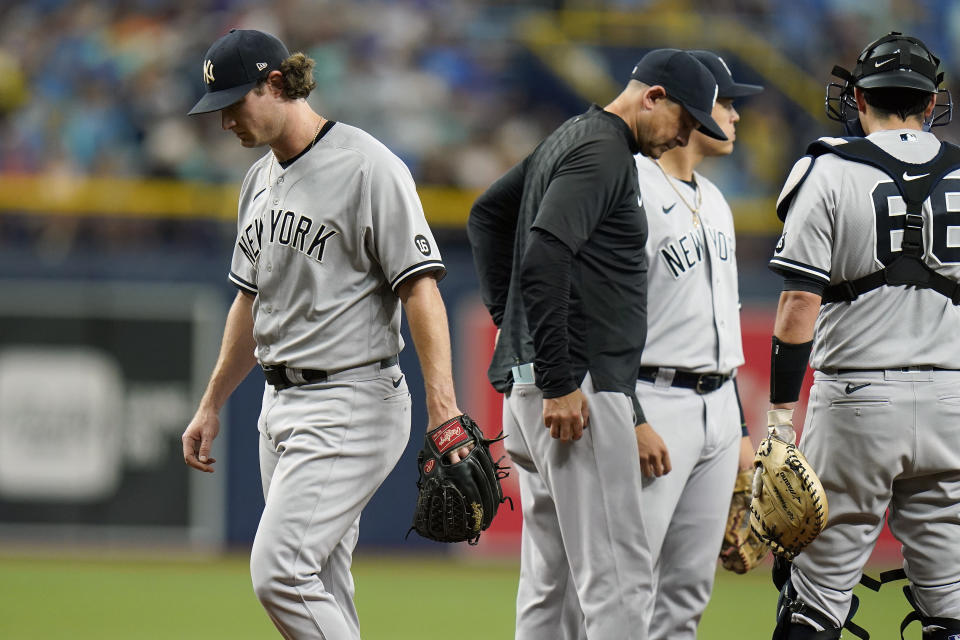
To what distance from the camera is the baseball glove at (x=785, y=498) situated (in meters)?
3.86

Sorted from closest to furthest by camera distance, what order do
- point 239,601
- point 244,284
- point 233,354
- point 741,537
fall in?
point 244,284, point 233,354, point 741,537, point 239,601

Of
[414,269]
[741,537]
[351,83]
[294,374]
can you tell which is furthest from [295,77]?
[351,83]

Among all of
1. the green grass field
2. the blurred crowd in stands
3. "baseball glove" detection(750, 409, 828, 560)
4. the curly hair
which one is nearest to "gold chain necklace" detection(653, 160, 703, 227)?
"baseball glove" detection(750, 409, 828, 560)

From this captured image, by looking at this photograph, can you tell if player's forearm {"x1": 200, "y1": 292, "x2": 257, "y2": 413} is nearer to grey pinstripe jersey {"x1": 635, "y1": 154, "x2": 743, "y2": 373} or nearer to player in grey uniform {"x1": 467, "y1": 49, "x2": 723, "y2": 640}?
player in grey uniform {"x1": 467, "y1": 49, "x2": 723, "y2": 640}

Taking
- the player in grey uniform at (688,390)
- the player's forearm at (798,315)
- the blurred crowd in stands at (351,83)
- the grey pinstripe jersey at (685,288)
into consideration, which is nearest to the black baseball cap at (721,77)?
the player in grey uniform at (688,390)

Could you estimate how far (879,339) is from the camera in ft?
13.0

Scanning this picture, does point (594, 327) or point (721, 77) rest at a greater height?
point (721, 77)

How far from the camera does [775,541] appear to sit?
399 centimetres

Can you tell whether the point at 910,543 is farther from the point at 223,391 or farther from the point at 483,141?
the point at 483,141

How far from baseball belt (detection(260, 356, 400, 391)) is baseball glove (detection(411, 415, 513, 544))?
35cm

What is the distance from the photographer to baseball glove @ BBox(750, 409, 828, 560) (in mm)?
3855

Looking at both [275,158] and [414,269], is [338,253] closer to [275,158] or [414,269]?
[414,269]

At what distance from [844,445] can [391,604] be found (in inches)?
149

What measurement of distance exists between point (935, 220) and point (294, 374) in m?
2.04
